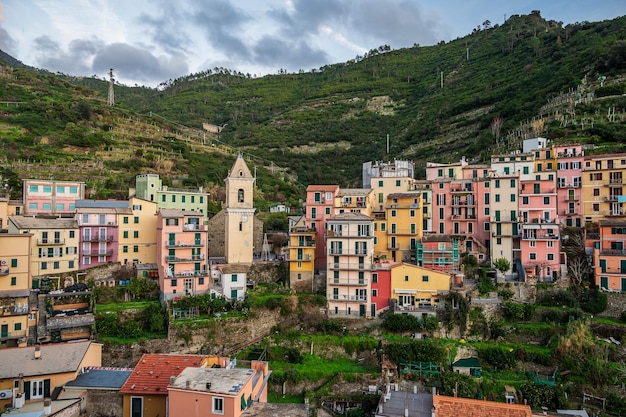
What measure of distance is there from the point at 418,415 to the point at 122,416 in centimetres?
1555

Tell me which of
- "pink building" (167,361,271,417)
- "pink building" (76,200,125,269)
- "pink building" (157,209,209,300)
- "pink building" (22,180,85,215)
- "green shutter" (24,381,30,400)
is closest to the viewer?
"pink building" (167,361,271,417)

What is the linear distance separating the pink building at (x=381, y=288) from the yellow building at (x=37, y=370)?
2136 centimetres

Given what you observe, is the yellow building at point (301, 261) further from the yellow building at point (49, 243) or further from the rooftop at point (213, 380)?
the yellow building at point (49, 243)

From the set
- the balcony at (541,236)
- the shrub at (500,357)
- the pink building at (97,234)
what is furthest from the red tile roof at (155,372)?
the balcony at (541,236)

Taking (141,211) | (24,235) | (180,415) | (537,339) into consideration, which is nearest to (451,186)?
(537,339)

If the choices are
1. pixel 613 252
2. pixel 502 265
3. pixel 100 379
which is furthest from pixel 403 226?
pixel 100 379

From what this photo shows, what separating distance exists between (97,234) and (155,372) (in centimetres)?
1848

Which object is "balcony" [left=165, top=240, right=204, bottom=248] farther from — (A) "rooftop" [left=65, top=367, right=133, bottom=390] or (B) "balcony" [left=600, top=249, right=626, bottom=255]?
(B) "balcony" [left=600, top=249, right=626, bottom=255]

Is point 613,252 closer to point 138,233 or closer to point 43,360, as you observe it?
point 138,233

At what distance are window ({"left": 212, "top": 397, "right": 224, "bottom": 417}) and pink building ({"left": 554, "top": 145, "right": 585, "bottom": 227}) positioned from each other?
120 ft

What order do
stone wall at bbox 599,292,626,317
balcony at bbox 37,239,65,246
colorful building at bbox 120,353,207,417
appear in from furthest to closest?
balcony at bbox 37,239,65,246, stone wall at bbox 599,292,626,317, colorful building at bbox 120,353,207,417

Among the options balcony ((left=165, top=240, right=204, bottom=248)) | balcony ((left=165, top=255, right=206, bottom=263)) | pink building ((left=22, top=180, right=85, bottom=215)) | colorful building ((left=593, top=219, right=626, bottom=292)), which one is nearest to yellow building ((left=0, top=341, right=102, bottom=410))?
balcony ((left=165, top=255, right=206, bottom=263))

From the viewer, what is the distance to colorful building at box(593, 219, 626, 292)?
35.0 m

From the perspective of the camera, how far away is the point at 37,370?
22875mm
